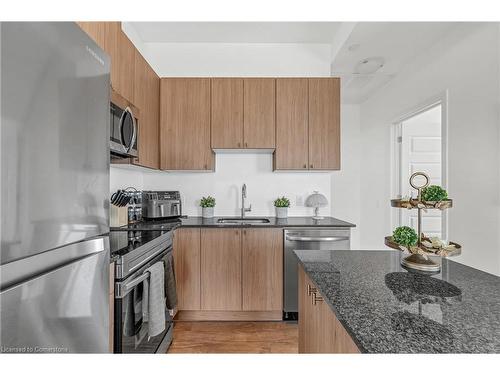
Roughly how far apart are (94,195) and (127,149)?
0.96 metres

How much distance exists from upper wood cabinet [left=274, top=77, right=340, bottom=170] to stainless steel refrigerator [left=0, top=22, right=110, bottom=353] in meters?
2.05

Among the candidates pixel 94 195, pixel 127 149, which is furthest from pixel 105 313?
pixel 127 149

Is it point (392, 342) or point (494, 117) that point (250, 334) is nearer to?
point (392, 342)

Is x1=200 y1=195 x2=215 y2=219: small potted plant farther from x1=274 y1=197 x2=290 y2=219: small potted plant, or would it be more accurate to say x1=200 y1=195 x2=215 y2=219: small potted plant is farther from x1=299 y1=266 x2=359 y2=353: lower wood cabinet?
x1=299 y1=266 x2=359 y2=353: lower wood cabinet

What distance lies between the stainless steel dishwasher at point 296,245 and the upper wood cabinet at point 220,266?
455mm

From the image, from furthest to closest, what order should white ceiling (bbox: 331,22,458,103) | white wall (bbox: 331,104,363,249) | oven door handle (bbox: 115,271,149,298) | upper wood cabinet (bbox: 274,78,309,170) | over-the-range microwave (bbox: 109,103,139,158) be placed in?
1. white wall (bbox: 331,104,363,249)
2. upper wood cabinet (bbox: 274,78,309,170)
3. white ceiling (bbox: 331,22,458,103)
4. over-the-range microwave (bbox: 109,103,139,158)
5. oven door handle (bbox: 115,271,149,298)

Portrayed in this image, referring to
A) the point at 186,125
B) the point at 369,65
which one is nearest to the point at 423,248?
the point at 186,125

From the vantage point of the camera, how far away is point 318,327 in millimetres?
1081

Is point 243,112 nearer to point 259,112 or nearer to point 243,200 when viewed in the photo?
point 259,112

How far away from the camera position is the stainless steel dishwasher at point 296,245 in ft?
8.11

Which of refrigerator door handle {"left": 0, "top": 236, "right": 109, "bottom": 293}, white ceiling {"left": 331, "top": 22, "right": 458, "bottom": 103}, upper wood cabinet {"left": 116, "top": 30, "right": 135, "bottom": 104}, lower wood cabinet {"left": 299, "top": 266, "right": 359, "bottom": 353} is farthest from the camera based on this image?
white ceiling {"left": 331, "top": 22, "right": 458, "bottom": 103}

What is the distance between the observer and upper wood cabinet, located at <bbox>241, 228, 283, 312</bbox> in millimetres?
2477

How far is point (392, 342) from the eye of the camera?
59cm

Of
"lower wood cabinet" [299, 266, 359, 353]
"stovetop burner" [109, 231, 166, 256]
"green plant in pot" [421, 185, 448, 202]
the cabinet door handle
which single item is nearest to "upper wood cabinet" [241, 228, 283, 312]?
"stovetop burner" [109, 231, 166, 256]
